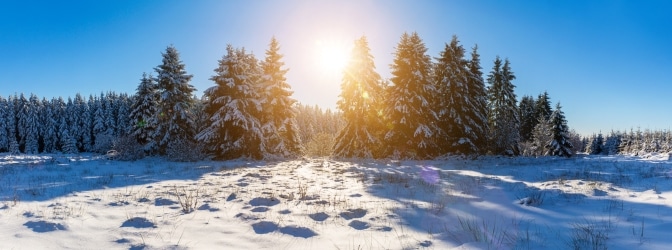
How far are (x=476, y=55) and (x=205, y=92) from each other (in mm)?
22966

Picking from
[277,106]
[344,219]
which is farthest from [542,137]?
[344,219]

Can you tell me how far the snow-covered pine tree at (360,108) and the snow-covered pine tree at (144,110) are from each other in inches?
619

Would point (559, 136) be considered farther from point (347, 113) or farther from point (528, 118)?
point (347, 113)

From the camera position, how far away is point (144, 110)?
108ft

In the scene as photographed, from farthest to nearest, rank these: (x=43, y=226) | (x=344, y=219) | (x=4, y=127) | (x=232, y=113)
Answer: (x=4, y=127) < (x=232, y=113) < (x=344, y=219) < (x=43, y=226)

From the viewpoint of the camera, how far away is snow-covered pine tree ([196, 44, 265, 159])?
80.2ft

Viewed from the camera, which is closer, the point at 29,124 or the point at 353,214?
the point at 353,214

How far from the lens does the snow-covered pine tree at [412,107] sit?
26219 millimetres

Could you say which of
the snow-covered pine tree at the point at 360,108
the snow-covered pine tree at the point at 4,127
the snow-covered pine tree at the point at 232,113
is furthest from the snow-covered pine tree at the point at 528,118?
the snow-covered pine tree at the point at 4,127

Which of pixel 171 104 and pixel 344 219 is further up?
pixel 171 104

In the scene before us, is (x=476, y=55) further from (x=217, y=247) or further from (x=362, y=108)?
(x=217, y=247)

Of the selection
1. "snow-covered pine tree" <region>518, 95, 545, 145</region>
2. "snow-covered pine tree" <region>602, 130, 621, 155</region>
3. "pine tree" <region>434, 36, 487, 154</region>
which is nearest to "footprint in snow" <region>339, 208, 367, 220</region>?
"pine tree" <region>434, 36, 487, 154</region>

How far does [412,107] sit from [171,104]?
19.1 m

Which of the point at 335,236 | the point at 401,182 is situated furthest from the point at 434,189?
the point at 335,236
